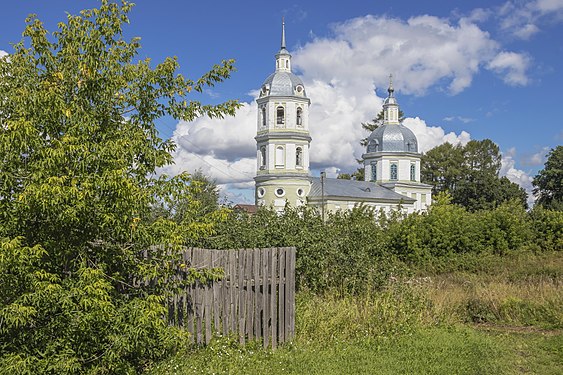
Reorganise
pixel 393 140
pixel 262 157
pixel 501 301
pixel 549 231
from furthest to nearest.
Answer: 1. pixel 393 140
2. pixel 262 157
3. pixel 549 231
4. pixel 501 301

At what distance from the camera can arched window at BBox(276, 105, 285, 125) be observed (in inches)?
2303

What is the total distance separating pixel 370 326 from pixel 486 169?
7547 centimetres

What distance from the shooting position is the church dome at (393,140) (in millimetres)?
69812

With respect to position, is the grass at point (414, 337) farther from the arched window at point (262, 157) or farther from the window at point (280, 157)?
the arched window at point (262, 157)

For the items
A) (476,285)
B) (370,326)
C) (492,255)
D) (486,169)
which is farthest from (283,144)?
(370,326)

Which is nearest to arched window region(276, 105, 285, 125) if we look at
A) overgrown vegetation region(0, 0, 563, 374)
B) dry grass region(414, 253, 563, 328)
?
dry grass region(414, 253, 563, 328)

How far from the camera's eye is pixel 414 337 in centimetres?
875

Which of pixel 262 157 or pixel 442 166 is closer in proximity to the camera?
pixel 262 157

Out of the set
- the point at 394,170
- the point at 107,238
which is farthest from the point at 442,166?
the point at 107,238

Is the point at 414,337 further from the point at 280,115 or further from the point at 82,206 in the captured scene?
the point at 280,115

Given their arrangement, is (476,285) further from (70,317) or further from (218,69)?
(70,317)

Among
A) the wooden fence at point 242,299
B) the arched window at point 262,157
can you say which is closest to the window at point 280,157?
the arched window at point 262,157

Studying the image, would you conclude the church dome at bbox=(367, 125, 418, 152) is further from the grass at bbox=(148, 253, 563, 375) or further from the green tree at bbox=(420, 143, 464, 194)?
the grass at bbox=(148, 253, 563, 375)

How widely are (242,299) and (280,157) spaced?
166 feet
